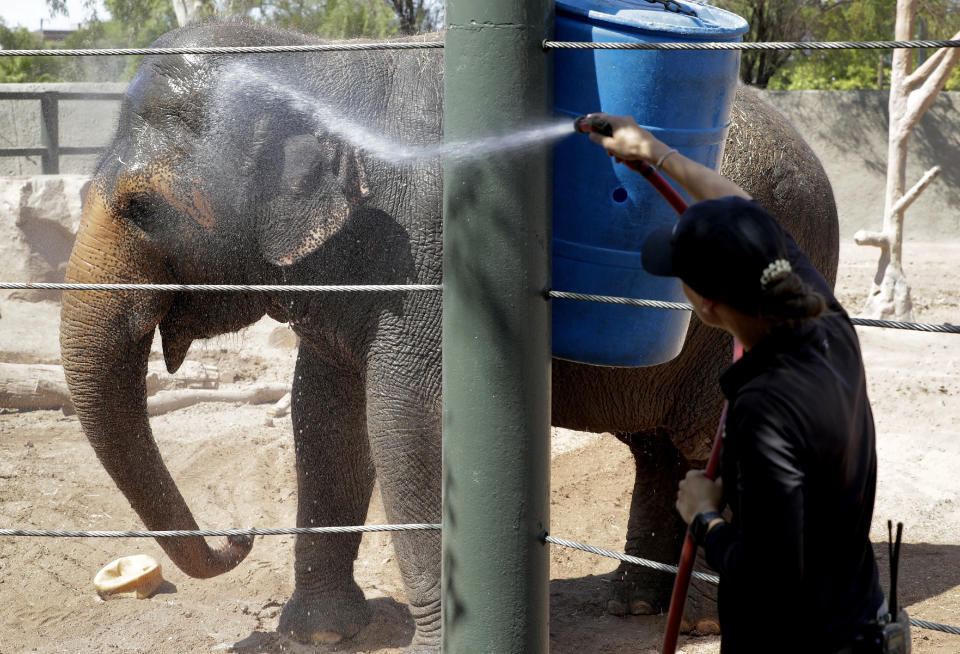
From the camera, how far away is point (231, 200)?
10.2 ft

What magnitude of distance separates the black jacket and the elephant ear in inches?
72.2

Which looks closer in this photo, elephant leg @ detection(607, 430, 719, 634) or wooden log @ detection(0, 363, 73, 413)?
elephant leg @ detection(607, 430, 719, 634)

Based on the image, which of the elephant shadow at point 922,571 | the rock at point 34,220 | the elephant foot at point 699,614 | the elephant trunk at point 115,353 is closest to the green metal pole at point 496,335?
the elephant trunk at point 115,353

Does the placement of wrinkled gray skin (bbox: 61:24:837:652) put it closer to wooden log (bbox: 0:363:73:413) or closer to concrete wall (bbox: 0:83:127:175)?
wooden log (bbox: 0:363:73:413)

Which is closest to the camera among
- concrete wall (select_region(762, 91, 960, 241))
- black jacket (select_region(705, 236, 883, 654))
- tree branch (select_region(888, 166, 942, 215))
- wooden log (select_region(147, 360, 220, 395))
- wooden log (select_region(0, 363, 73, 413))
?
black jacket (select_region(705, 236, 883, 654))

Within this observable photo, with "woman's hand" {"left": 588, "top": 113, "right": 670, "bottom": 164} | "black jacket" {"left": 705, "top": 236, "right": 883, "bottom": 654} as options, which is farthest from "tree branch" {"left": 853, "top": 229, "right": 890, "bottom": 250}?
"black jacket" {"left": 705, "top": 236, "right": 883, "bottom": 654}

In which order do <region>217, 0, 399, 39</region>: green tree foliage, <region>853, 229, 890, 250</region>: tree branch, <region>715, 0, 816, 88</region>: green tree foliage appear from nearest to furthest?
1. <region>853, 229, 890, 250</region>: tree branch
2. <region>217, 0, 399, 39</region>: green tree foliage
3. <region>715, 0, 816, 88</region>: green tree foliage

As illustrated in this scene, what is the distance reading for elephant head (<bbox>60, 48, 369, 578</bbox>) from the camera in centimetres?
306

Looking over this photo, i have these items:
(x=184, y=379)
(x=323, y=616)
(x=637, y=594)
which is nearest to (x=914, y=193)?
(x=184, y=379)

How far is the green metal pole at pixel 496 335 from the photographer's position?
1753mm

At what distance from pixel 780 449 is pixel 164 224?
240 cm

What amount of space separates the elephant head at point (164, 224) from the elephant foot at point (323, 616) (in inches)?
30.5

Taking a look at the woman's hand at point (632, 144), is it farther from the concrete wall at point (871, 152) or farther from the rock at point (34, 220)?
the concrete wall at point (871, 152)

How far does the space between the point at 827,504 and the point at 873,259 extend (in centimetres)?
1238
